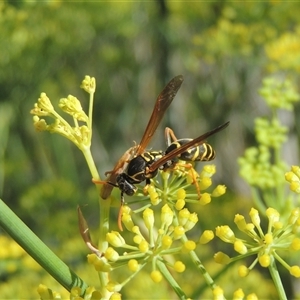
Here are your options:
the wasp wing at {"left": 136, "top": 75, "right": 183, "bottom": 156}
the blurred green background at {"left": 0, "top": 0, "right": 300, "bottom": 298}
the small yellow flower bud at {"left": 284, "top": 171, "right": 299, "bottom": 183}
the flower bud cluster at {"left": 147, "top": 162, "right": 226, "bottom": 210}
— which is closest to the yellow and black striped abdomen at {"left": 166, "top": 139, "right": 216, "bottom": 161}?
the wasp wing at {"left": 136, "top": 75, "right": 183, "bottom": 156}

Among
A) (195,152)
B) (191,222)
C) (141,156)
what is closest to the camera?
(191,222)

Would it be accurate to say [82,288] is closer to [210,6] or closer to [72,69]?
[210,6]

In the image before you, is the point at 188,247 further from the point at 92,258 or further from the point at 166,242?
the point at 92,258

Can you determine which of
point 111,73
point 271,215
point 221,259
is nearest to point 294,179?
point 271,215

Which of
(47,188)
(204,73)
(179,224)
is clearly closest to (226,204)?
(47,188)

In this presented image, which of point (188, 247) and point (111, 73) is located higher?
point (188, 247)

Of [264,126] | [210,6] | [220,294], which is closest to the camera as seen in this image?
[220,294]
